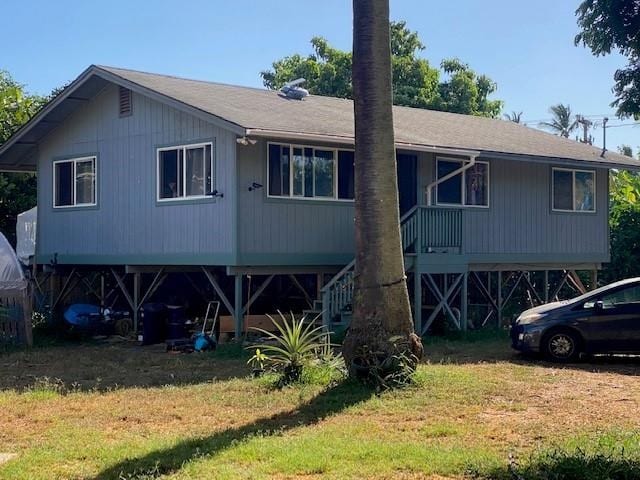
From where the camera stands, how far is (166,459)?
304 inches

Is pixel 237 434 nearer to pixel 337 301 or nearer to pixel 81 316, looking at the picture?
pixel 337 301

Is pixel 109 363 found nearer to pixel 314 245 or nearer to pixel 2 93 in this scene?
pixel 314 245

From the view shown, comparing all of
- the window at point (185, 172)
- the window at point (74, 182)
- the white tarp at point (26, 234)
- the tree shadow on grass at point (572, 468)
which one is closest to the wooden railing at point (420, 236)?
the window at point (185, 172)

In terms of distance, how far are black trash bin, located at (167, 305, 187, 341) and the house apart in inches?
38.9

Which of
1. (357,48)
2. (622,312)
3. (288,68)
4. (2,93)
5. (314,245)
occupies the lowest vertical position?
(622,312)

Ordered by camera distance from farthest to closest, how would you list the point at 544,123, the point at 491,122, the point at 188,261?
the point at 544,123 < the point at 491,122 < the point at 188,261

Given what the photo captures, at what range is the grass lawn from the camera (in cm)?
740

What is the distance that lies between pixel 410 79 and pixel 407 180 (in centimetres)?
1923

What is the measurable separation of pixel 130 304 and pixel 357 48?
10.5 metres

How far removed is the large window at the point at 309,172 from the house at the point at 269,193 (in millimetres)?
28

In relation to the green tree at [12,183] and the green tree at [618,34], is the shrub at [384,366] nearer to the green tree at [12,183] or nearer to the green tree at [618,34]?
the green tree at [618,34]

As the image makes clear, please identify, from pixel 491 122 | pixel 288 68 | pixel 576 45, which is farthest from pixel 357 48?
pixel 288 68

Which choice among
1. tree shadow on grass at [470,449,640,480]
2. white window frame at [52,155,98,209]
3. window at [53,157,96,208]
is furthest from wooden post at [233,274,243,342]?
tree shadow on grass at [470,449,640,480]

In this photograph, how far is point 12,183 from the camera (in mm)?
25531
